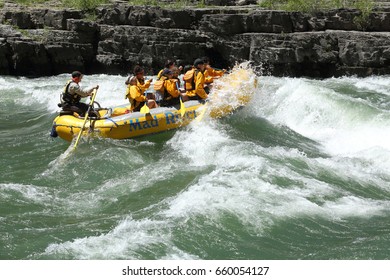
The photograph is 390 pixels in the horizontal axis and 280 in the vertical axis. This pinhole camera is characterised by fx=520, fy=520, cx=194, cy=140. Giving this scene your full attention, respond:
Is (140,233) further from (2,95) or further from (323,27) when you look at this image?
(323,27)

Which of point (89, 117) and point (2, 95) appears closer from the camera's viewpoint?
point (89, 117)

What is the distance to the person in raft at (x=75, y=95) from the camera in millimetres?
9703

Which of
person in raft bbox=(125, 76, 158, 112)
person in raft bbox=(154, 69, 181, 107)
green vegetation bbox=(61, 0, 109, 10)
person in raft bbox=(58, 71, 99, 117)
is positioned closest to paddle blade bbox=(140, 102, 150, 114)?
person in raft bbox=(125, 76, 158, 112)

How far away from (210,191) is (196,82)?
4207 mm

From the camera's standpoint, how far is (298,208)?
6.28m

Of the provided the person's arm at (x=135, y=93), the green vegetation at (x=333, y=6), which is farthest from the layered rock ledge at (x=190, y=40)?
the person's arm at (x=135, y=93)

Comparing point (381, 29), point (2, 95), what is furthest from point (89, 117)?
point (381, 29)

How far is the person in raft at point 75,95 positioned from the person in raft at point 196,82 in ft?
6.11

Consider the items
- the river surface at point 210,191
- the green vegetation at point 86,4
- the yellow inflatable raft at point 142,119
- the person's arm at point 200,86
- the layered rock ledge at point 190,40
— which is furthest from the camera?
the green vegetation at point 86,4

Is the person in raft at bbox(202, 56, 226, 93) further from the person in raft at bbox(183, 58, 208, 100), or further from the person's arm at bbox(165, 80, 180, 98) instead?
the person's arm at bbox(165, 80, 180, 98)

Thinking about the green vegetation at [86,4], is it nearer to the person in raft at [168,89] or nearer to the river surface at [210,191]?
the river surface at [210,191]

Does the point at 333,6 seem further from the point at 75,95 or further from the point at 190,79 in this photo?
the point at 75,95

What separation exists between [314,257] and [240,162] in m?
2.73
